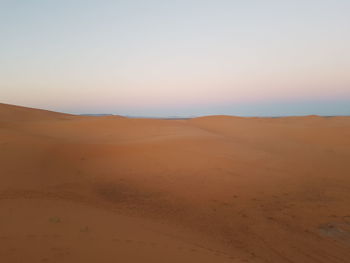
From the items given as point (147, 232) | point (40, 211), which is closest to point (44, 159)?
point (40, 211)

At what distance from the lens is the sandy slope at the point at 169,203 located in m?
3.54

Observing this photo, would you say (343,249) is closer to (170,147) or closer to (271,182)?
(271,182)

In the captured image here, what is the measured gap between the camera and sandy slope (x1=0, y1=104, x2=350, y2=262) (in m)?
3.54

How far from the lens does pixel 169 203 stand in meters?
6.12

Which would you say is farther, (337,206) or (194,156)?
(194,156)

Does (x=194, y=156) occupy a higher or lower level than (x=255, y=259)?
higher

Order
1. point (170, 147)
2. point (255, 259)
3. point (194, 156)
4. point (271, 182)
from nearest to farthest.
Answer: point (255, 259)
point (271, 182)
point (194, 156)
point (170, 147)

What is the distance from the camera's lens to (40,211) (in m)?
4.51

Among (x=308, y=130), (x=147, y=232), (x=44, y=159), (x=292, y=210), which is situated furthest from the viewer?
(x=308, y=130)

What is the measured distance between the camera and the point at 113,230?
158 inches

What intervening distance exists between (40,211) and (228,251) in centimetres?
350

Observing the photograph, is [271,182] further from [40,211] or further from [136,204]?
[40,211]

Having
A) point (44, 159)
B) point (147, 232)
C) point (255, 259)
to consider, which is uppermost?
point (44, 159)

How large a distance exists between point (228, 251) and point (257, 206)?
2.22 meters
